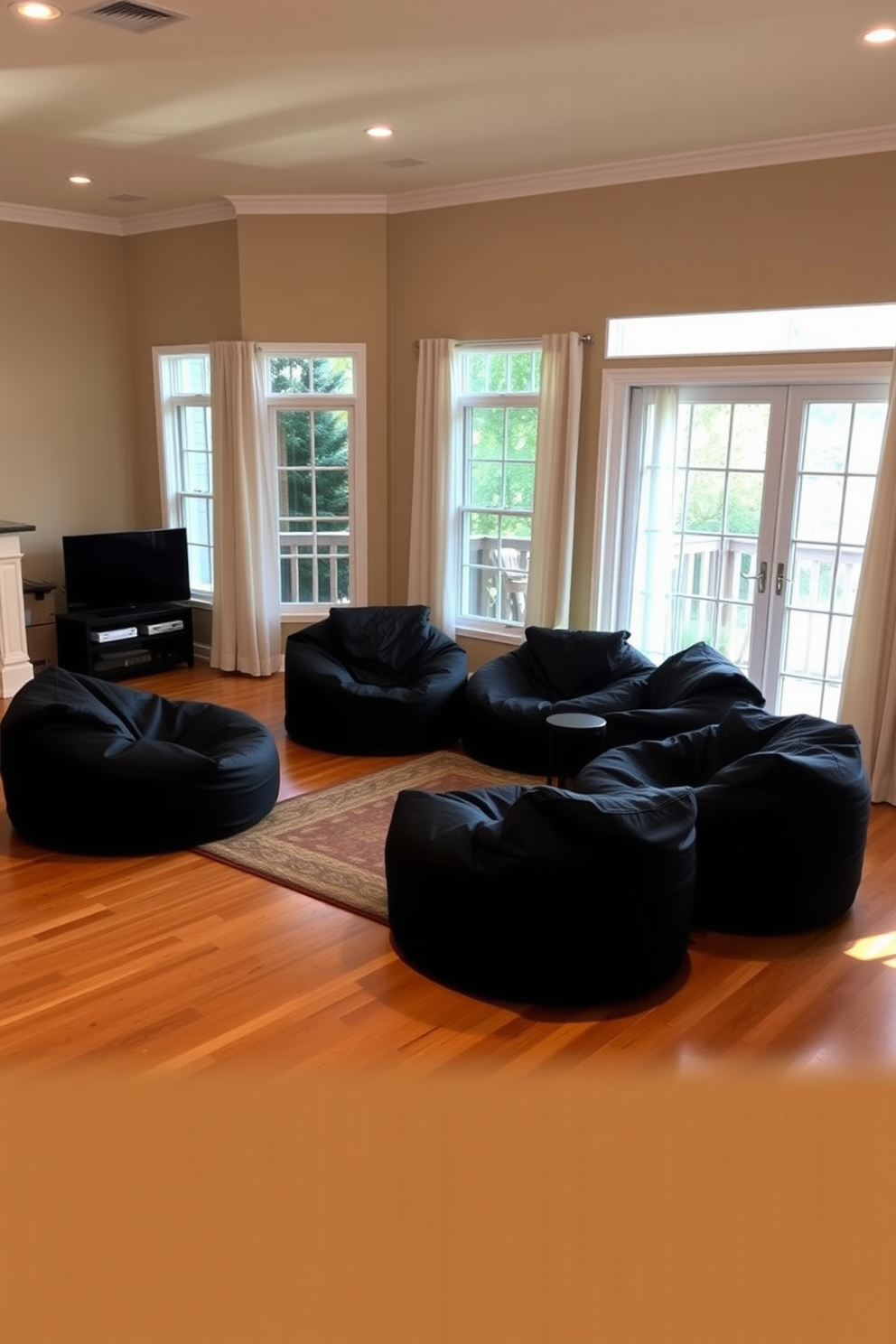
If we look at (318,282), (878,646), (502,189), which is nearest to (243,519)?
(318,282)

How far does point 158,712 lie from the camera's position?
519cm

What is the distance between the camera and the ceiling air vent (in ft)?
12.1

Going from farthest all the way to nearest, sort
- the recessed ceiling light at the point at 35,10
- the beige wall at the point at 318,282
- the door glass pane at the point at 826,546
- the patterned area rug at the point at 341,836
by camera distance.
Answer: the beige wall at the point at 318,282, the door glass pane at the point at 826,546, the patterned area rug at the point at 341,836, the recessed ceiling light at the point at 35,10

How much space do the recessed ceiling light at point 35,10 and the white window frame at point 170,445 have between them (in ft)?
13.8

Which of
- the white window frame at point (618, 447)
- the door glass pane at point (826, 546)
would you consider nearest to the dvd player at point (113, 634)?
the white window frame at point (618, 447)

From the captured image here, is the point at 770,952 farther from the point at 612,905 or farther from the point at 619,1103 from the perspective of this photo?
the point at 619,1103

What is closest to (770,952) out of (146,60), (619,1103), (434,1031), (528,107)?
(434,1031)

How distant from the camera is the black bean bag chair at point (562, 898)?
328 cm

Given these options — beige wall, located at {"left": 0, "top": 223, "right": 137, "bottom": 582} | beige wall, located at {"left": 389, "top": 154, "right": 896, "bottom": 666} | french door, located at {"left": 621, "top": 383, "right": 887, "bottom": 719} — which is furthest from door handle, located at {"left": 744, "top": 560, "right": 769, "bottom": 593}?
beige wall, located at {"left": 0, "top": 223, "right": 137, "bottom": 582}

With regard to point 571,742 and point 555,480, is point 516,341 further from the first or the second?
point 571,742

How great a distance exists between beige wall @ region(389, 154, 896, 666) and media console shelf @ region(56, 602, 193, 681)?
5.58ft

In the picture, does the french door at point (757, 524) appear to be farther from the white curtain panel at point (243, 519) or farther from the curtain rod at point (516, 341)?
the white curtain panel at point (243, 519)

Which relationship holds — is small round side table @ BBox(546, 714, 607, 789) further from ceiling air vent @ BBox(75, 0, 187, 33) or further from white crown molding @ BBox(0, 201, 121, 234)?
white crown molding @ BBox(0, 201, 121, 234)

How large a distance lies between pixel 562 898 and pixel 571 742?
2.02 m
